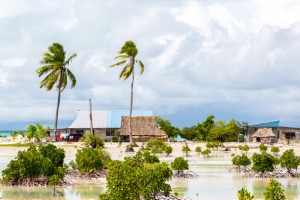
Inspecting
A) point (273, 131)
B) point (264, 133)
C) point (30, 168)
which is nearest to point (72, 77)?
point (264, 133)

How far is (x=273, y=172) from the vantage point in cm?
2323

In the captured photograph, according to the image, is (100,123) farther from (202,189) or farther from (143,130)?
(202,189)

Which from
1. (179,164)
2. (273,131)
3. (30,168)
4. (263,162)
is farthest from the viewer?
(273,131)

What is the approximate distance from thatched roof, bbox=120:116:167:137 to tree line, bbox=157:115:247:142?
6.26 meters

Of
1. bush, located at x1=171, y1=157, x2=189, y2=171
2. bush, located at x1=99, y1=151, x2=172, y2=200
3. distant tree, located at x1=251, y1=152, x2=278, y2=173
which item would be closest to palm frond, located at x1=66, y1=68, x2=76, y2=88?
bush, located at x1=171, y1=157, x2=189, y2=171

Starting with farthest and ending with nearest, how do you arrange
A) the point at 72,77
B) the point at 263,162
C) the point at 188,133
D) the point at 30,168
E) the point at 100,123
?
the point at 188,133
the point at 100,123
the point at 72,77
the point at 263,162
the point at 30,168

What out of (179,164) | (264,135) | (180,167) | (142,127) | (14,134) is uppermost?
(142,127)

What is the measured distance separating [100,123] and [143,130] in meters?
9.68

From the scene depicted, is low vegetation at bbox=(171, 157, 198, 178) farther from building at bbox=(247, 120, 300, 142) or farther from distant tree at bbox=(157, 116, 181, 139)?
distant tree at bbox=(157, 116, 181, 139)

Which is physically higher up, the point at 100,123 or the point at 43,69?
the point at 43,69

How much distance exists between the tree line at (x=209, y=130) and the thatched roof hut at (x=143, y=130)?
6.02 meters

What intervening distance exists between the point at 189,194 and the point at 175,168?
14.1ft

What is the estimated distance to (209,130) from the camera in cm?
6369

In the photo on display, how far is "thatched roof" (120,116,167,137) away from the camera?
5716 centimetres
